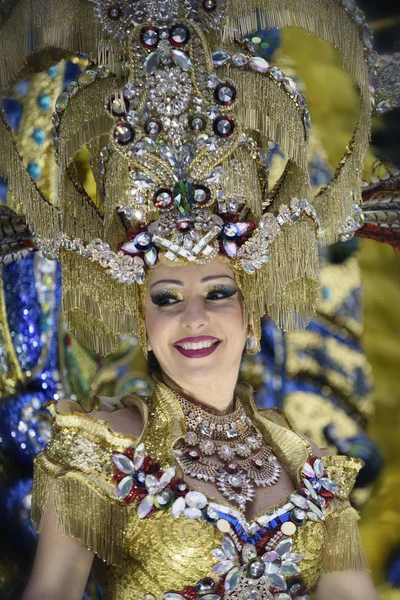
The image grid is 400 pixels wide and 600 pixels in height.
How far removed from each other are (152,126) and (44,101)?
0.92 metres

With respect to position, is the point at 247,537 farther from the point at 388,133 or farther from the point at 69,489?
the point at 388,133

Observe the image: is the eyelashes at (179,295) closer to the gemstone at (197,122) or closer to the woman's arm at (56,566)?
the gemstone at (197,122)

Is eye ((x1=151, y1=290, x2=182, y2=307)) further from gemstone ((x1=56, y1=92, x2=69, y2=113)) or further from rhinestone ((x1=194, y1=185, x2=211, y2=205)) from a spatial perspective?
gemstone ((x1=56, y1=92, x2=69, y2=113))

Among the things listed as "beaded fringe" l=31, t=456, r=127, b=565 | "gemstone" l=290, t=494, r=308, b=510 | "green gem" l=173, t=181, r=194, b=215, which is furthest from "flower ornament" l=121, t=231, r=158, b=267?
"gemstone" l=290, t=494, r=308, b=510

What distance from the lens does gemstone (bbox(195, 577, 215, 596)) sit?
2373mm

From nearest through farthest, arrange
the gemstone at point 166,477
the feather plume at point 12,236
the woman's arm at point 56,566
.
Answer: the woman's arm at point 56,566, the gemstone at point 166,477, the feather plume at point 12,236

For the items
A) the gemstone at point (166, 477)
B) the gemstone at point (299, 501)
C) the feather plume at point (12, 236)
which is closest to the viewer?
the gemstone at point (166, 477)

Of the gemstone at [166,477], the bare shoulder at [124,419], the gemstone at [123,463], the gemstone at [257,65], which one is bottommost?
the gemstone at [166,477]

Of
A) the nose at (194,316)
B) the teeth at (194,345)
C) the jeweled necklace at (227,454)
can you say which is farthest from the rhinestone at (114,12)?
the jeweled necklace at (227,454)

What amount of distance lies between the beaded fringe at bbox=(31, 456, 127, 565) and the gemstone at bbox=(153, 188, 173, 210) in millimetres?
691

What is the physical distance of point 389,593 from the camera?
3418 mm

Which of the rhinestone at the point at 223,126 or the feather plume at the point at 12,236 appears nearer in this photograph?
the rhinestone at the point at 223,126

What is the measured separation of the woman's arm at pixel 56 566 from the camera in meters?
2.32

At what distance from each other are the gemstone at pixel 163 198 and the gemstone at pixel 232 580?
0.90 meters
